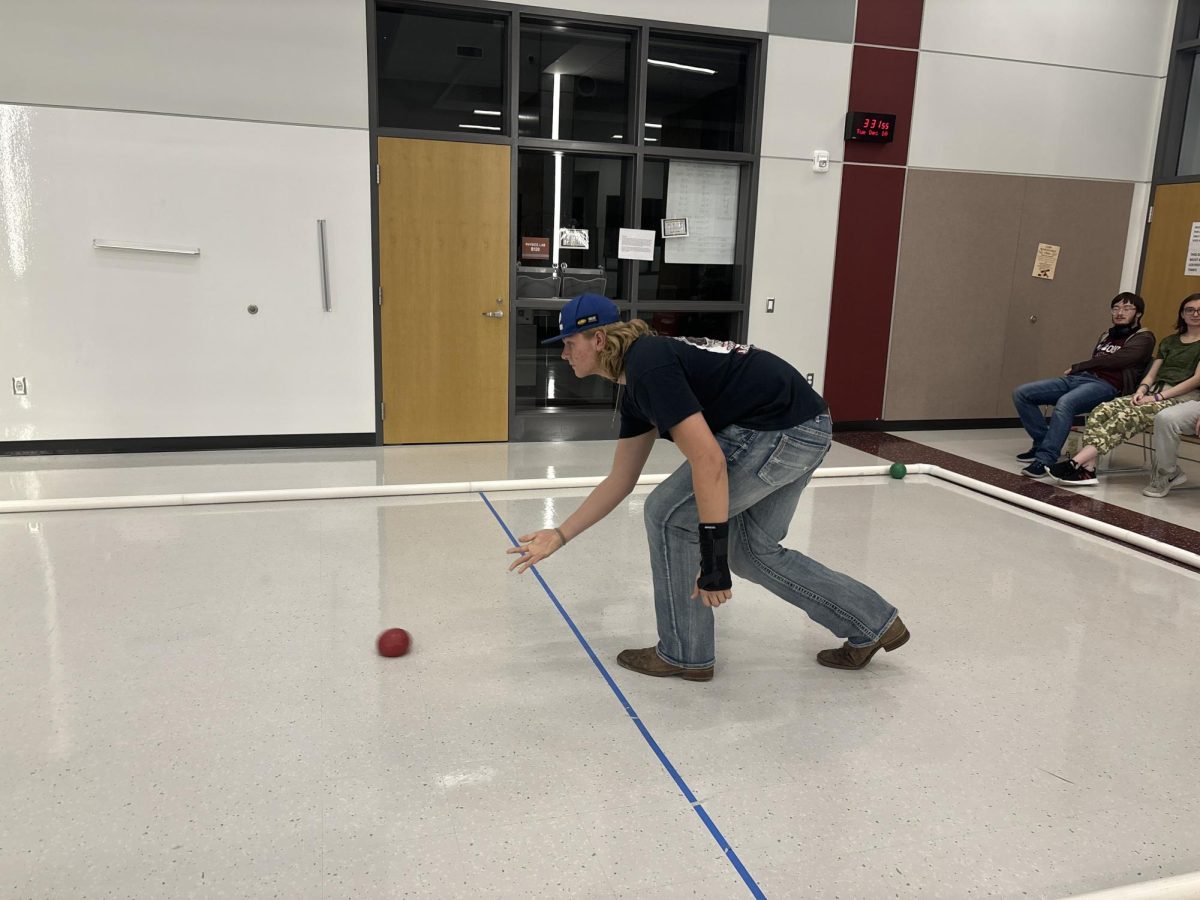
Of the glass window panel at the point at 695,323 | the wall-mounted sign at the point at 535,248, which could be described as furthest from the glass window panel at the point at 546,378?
the glass window panel at the point at 695,323

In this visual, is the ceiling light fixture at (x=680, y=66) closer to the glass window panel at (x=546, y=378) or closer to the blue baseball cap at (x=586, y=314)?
the glass window panel at (x=546, y=378)

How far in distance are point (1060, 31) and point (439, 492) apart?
232 inches

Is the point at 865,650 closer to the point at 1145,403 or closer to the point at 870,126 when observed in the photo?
the point at 1145,403

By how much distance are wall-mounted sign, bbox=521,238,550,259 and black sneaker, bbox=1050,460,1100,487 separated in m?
3.55

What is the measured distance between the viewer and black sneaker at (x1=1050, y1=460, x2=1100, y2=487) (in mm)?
5215

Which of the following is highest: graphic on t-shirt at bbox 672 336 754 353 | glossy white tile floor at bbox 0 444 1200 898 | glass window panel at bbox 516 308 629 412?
graphic on t-shirt at bbox 672 336 754 353

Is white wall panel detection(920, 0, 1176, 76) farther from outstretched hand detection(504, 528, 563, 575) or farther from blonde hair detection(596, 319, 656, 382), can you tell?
outstretched hand detection(504, 528, 563, 575)

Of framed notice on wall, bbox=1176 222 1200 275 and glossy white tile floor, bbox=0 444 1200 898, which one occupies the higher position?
framed notice on wall, bbox=1176 222 1200 275

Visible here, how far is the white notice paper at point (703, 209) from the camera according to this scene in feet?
20.7

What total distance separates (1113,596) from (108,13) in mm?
5894

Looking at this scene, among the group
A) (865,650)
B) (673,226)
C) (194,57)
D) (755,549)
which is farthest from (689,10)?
(865,650)

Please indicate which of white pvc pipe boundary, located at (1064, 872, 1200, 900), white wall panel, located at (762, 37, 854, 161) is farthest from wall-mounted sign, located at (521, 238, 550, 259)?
white pvc pipe boundary, located at (1064, 872, 1200, 900)

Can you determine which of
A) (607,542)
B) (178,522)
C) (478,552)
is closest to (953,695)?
(607,542)

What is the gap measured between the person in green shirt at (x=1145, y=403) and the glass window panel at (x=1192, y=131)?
257cm
